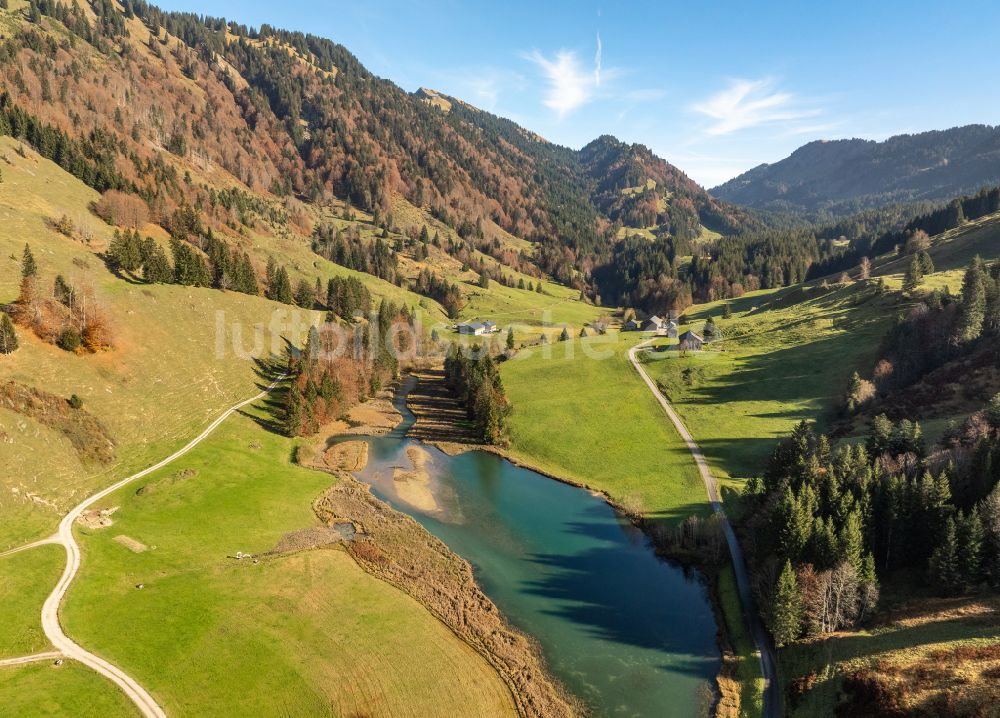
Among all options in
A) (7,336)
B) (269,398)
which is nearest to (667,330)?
(269,398)

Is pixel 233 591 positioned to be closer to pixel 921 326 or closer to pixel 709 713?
pixel 709 713

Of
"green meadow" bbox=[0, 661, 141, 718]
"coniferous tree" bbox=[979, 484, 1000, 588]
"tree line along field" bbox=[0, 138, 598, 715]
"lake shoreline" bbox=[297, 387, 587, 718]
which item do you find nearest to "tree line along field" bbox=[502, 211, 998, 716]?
"coniferous tree" bbox=[979, 484, 1000, 588]

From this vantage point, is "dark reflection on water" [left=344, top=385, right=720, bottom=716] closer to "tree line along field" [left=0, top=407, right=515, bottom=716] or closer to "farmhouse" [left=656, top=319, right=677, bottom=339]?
"tree line along field" [left=0, top=407, right=515, bottom=716]

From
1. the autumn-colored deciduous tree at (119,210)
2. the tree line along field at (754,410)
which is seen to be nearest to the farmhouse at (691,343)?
the tree line along field at (754,410)

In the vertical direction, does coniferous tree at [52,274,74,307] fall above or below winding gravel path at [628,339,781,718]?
above

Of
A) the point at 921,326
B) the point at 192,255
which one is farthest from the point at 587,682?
the point at 192,255
